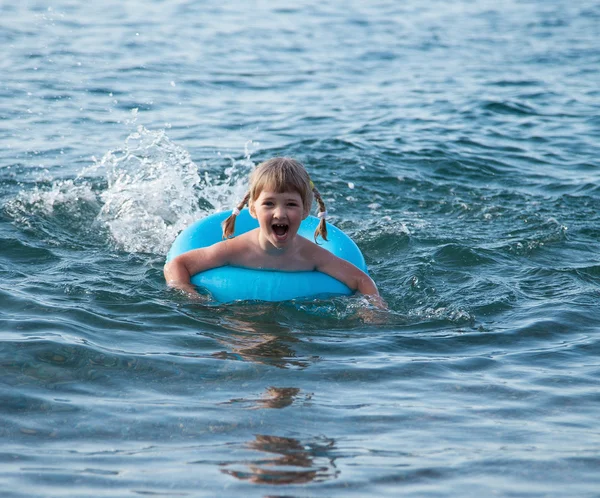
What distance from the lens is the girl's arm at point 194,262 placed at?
18.4ft

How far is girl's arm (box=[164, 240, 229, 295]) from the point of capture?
562 cm

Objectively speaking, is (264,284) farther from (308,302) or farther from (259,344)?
(259,344)

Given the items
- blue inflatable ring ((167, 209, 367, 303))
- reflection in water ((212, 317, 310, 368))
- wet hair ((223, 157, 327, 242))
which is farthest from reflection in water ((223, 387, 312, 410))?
wet hair ((223, 157, 327, 242))

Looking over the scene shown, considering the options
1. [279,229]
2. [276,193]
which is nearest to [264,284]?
[279,229]

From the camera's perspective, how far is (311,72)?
14.3 m

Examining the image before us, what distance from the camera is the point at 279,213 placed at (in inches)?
209

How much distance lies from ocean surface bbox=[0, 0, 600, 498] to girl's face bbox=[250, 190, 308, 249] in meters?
0.44

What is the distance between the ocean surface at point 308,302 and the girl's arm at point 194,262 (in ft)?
0.47

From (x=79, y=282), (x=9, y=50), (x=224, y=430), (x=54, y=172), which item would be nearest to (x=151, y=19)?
(x=9, y=50)

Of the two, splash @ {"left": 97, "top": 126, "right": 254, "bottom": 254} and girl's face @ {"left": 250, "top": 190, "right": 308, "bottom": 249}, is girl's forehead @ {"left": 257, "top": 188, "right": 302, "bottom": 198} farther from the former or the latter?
splash @ {"left": 97, "top": 126, "right": 254, "bottom": 254}

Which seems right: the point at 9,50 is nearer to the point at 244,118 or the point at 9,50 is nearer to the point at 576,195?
the point at 244,118

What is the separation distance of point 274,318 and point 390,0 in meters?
18.2

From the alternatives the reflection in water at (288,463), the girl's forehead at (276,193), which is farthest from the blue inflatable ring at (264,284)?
the reflection in water at (288,463)

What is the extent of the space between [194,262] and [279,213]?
2.31 ft
